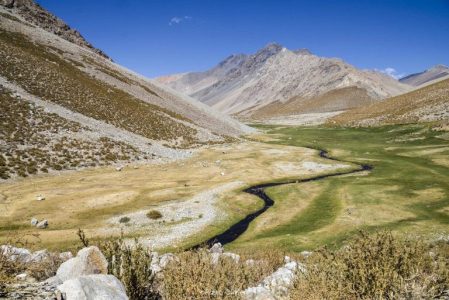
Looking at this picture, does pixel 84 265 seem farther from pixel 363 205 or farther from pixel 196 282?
pixel 363 205

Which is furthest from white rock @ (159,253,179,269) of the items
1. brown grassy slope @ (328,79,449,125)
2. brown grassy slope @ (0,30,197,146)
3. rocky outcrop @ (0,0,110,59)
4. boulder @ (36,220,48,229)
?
rocky outcrop @ (0,0,110,59)

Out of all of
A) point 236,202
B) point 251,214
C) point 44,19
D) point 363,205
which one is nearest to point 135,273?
point 251,214

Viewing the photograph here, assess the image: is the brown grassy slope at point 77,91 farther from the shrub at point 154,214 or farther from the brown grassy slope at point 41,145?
the shrub at point 154,214

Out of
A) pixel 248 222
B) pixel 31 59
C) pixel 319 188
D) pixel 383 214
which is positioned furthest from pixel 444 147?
pixel 31 59

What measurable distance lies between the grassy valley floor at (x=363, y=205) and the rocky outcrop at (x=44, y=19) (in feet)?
470

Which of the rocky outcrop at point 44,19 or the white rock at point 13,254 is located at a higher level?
the rocky outcrop at point 44,19

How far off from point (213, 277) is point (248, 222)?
30913mm

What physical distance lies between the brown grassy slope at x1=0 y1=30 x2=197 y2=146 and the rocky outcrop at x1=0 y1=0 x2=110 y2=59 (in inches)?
1651

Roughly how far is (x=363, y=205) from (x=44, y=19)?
166m

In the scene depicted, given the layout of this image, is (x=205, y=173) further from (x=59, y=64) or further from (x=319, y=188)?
(x=59, y=64)

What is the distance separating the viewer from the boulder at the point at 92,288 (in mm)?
7872

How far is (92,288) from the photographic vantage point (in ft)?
27.3

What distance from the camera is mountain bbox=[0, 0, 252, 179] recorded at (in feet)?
222

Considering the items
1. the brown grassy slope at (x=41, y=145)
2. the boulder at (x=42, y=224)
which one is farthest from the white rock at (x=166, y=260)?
the brown grassy slope at (x=41, y=145)
